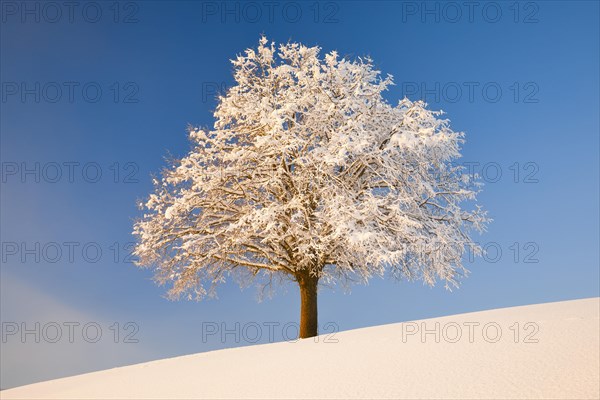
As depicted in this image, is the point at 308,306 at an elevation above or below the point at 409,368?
above

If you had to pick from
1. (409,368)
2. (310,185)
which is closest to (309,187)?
(310,185)

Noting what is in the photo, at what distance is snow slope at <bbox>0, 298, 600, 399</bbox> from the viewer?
6805 mm

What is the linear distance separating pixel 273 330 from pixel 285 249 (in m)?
2.68

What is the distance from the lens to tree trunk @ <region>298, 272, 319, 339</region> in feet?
52.6

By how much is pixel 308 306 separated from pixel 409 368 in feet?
27.5

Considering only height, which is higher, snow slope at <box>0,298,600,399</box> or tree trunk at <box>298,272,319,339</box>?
tree trunk at <box>298,272,319,339</box>

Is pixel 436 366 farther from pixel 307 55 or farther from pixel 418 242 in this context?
pixel 307 55

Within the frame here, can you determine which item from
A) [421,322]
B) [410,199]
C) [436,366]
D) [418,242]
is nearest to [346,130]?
[410,199]

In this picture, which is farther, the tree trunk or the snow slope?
the tree trunk

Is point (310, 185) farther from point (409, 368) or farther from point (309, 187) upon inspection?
point (409, 368)

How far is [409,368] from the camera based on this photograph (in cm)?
806

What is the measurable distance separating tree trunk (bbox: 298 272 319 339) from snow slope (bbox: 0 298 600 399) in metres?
3.23

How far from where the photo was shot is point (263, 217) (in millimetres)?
14406

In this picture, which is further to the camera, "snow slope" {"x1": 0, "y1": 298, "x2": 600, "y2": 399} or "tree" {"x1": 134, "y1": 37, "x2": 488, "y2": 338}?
"tree" {"x1": 134, "y1": 37, "x2": 488, "y2": 338}
